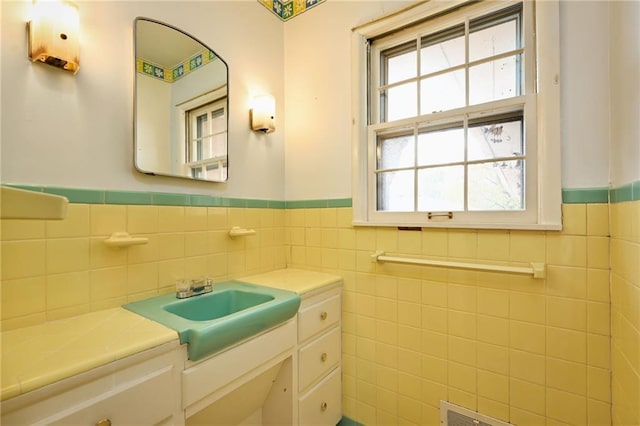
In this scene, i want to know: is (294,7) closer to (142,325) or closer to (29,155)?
(29,155)

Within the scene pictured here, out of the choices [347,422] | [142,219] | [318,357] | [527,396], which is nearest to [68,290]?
[142,219]

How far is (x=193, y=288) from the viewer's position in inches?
55.7

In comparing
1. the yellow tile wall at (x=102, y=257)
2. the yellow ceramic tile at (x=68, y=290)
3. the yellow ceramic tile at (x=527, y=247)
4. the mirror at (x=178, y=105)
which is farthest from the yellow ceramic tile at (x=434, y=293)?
the yellow ceramic tile at (x=68, y=290)

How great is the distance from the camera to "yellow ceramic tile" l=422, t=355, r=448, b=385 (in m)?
1.50

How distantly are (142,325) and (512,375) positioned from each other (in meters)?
1.60

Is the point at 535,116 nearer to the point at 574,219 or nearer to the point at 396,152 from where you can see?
the point at 574,219

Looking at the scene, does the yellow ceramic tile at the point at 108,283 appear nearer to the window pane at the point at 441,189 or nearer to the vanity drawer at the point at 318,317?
the vanity drawer at the point at 318,317

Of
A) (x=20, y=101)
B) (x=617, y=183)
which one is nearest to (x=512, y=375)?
(x=617, y=183)

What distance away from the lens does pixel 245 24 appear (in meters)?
1.83

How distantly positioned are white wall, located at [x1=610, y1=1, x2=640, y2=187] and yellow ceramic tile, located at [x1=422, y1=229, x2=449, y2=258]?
2.20 feet

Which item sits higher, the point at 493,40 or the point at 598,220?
the point at 493,40

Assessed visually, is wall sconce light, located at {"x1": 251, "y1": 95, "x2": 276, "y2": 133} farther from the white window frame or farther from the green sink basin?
the green sink basin

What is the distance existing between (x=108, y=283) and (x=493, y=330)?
1.75 meters

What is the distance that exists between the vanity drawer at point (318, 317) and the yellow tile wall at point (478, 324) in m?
0.10
